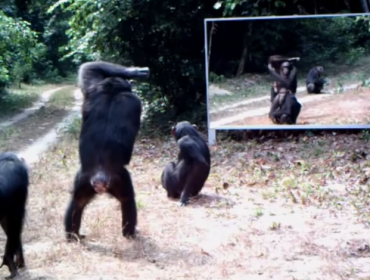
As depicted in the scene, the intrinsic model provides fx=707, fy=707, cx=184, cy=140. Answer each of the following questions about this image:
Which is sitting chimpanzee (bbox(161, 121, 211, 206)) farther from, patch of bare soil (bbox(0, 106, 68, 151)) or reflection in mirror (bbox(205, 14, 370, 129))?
patch of bare soil (bbox(0, 106, 68, 151))

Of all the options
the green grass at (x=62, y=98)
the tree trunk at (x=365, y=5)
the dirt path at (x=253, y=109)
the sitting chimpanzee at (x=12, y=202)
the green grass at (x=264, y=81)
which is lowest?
the green grass at (x=62, y=98)

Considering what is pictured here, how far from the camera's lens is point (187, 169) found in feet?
31.9

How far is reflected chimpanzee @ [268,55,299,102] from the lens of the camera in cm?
1273

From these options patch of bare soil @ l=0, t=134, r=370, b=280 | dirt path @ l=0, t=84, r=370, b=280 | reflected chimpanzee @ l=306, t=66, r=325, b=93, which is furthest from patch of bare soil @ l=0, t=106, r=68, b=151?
reflected chimpanzee @ l=306, t=66, r=325, b=93

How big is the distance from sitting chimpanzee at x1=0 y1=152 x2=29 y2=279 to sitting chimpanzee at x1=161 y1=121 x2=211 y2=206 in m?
3.38

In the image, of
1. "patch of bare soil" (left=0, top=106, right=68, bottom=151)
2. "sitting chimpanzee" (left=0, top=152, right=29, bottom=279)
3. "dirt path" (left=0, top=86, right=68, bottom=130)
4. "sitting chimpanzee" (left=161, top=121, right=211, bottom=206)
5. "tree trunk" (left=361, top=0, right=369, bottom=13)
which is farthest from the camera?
"dirt path" (left=0, top=86, right=68, bottom=130)

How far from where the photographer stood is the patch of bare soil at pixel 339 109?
491 inches

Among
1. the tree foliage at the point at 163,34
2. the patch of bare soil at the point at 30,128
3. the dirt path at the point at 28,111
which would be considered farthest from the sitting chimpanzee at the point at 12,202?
the dirt path at the point at 28,111

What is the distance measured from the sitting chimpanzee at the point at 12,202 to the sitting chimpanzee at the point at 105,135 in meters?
0.96

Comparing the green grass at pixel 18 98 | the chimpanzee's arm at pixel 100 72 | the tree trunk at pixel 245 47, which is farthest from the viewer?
the green grass at pixel 18 98

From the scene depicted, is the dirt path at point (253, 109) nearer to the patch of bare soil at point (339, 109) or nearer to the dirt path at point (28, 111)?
the patch of bare soil at point (339, 109)

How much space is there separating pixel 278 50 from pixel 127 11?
14.7ft

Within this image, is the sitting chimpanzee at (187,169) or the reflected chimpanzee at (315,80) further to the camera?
the reflected chimpanzee at (315,80)

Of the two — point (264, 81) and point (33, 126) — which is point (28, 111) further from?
point (264, 81)
